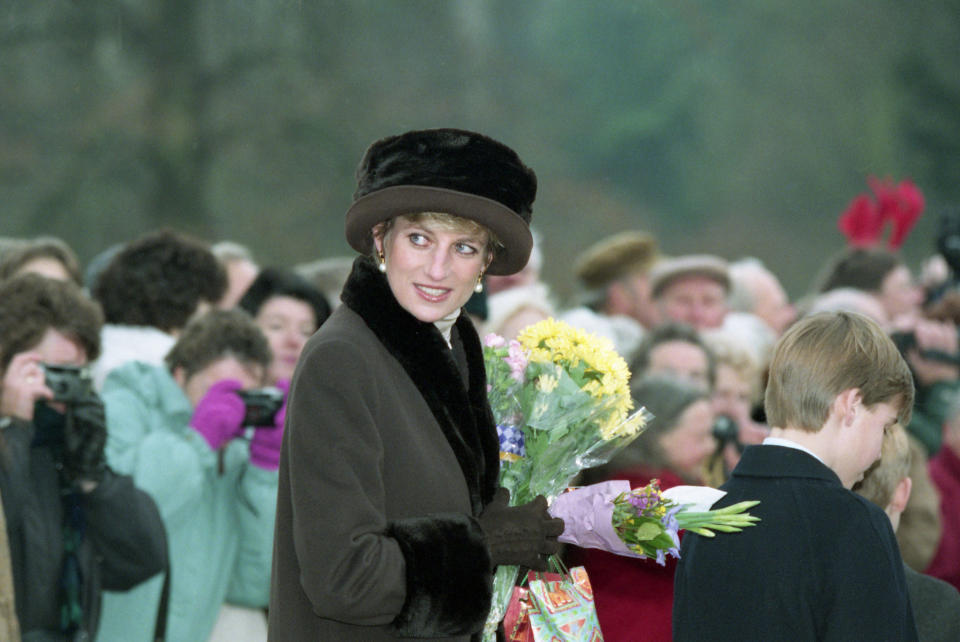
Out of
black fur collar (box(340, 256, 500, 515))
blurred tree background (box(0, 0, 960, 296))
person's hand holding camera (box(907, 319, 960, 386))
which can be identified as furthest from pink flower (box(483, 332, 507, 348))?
blurred tree background (box(0, 0, 960, 296))

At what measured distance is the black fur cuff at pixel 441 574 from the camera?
2.21 m

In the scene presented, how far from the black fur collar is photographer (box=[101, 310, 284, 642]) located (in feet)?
5.81

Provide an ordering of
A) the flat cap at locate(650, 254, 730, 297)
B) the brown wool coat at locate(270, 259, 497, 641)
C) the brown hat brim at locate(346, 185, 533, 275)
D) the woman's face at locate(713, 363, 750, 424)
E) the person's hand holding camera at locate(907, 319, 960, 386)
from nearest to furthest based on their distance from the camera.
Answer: the brown wool coat at locate(270, 259, 497, 641) → the brown hat brim at locate(346, 185, 533, 275) → the woman's face at locate(713, 363, 750, 424) → the person's hand holding camera at locate(907, 319, 960, 386) → the flat cap at locate(650, 254, 730, 297)

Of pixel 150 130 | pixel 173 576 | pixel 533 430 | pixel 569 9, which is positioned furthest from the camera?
pixel 569 9

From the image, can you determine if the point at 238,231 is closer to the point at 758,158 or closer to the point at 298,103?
the point at 298,103

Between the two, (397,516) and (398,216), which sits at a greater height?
(398,216)

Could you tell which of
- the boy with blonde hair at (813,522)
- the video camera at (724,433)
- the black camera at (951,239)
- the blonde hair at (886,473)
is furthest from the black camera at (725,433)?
the black camera at (951,239)

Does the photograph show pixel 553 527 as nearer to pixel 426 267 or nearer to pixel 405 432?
pixel 405 432

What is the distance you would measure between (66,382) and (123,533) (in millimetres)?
457

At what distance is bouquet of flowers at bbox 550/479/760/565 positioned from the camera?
242cm

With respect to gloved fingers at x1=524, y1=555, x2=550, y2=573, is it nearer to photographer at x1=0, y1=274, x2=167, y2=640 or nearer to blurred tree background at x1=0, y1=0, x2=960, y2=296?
photographer at x1=0, y1=274, x2=167, y2=640

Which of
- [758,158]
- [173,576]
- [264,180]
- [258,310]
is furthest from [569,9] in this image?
[173,576]

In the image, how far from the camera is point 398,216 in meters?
2.41

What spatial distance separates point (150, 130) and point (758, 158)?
729cm
